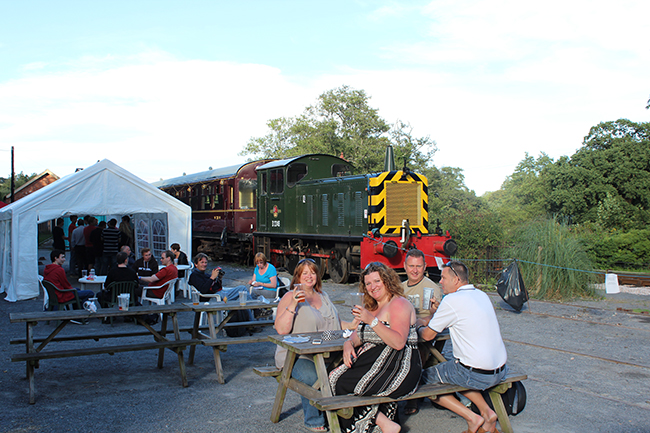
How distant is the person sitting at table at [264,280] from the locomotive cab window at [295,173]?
27.3 ft

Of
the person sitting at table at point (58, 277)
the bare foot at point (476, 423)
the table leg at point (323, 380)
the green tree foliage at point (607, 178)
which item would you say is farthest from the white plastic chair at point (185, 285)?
the green tree foliage at point (607, 178)

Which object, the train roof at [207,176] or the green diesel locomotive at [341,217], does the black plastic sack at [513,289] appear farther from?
the train roof at [207,176]

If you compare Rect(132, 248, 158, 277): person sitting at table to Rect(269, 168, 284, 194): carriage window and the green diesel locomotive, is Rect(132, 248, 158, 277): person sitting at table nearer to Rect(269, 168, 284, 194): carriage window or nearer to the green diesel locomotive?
the green diesel locomotive

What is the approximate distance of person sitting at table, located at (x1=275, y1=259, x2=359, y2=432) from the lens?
4.34 m

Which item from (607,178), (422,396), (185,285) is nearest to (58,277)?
(185,285)

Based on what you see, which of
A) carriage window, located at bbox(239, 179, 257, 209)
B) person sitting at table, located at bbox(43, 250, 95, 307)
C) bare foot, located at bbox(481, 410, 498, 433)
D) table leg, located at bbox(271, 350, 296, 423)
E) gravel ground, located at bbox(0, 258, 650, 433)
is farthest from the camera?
carriage window, located at bbox(239, 179, 257, 209)

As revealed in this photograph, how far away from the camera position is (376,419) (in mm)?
3965

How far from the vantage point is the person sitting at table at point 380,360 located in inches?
151

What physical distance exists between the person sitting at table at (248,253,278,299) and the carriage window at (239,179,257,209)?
10.7 metres

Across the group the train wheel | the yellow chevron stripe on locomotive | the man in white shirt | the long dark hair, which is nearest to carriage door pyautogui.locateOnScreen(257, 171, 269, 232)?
the train wheel

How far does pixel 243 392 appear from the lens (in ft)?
17.2

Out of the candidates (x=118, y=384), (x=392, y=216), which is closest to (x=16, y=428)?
(x=118, y=384)

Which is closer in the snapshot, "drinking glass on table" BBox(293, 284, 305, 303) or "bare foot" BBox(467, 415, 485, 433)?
"bare foot" BBox(467, 415, 485, 433)

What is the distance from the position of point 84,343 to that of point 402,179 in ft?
28.1
